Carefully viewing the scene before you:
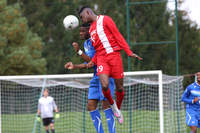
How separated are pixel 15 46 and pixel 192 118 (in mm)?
21334

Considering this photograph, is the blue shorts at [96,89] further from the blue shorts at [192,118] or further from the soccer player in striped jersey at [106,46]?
the blue shorts at [192,118]

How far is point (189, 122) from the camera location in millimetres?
10023

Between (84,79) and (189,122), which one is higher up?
(84,79)

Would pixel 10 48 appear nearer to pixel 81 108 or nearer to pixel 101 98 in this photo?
pixel 81 108

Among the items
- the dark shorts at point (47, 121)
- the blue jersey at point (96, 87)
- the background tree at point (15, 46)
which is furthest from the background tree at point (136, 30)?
the blue jersey at point (96, 87)

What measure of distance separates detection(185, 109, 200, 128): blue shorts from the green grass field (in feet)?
9.41

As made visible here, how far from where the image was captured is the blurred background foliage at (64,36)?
2819 centimetres

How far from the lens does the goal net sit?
1328cm

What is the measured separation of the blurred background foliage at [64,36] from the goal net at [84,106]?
9352 mm

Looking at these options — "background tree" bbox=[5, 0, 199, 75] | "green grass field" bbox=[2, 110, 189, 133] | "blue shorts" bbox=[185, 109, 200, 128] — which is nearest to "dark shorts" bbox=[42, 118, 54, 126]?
"green grass field" bbox=[2, 110, 189, 133]

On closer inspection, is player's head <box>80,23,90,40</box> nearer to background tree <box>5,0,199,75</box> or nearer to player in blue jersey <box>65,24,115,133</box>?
player in blue jersey <box>65,24,115,133</box>

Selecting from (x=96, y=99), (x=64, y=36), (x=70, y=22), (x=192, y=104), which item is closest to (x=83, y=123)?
(x=192, y=104)

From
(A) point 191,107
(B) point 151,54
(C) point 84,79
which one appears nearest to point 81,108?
(C) point 84,79

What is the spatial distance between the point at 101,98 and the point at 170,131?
6.02 metres
